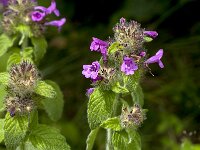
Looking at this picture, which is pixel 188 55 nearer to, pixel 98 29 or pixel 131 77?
pixel 98 29

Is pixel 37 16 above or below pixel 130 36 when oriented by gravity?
above

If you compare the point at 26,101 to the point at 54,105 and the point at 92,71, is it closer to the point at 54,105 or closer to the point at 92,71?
the point at 92,71

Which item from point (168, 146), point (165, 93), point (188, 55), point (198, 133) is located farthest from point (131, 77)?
point (188, 55)

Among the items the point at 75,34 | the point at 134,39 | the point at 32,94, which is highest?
the point at 75,34

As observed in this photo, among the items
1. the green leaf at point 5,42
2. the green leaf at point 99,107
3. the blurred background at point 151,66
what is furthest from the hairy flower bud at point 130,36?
the blurred background at point 151,66

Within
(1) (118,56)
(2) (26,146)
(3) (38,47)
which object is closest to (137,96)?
(1) (118,56)

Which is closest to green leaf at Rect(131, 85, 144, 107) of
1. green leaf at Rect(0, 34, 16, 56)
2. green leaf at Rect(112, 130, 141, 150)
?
green leaf at Rect(112, 130, 141, 150)
